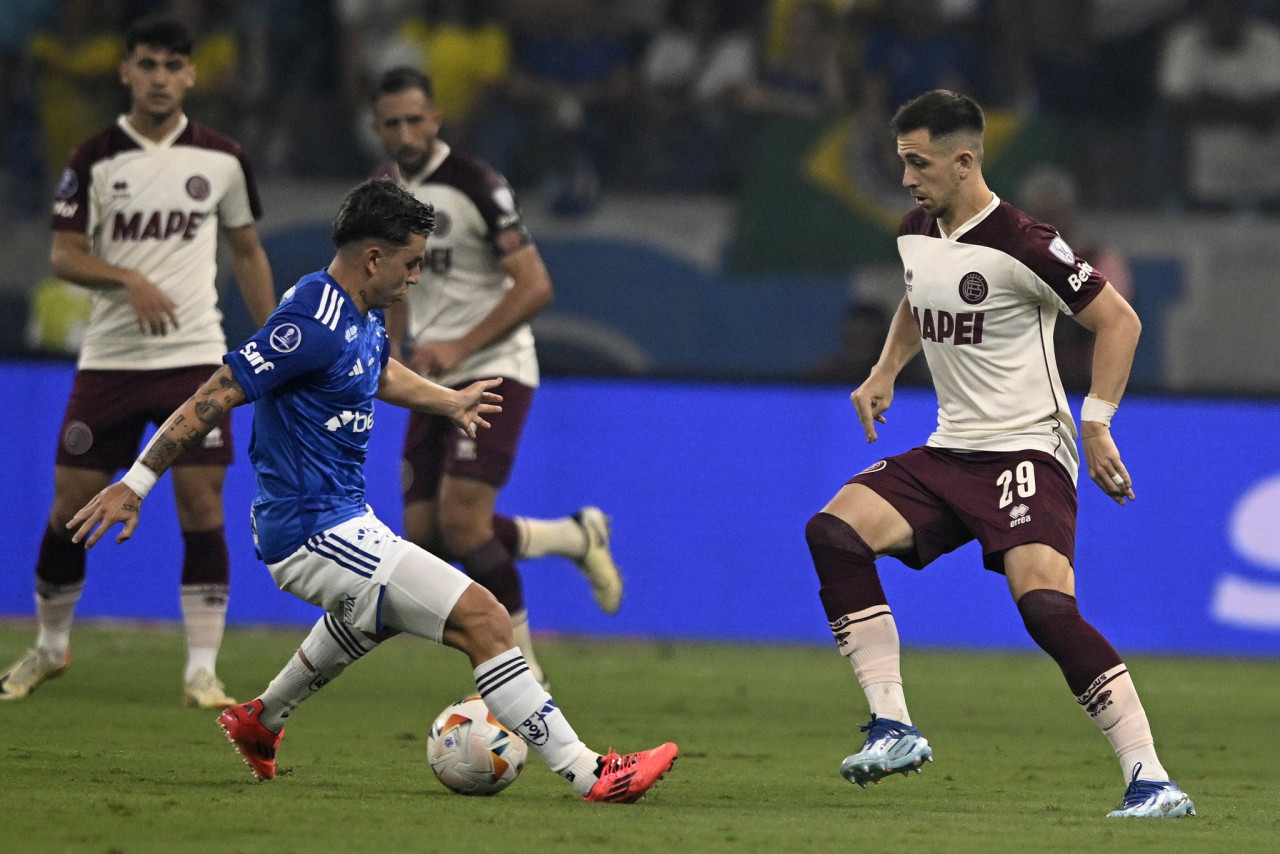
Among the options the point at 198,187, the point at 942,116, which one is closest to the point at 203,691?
the point at 198,187

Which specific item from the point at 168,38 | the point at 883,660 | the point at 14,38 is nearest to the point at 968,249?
the point at 883,660

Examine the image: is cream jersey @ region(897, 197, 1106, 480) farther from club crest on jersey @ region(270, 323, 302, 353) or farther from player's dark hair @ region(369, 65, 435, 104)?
player's dark hair @ region(369, 65, 435, 104)

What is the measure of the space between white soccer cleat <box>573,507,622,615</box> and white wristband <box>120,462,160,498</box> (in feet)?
12.0

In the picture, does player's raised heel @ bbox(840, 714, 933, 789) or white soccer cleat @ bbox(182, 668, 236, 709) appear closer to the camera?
player's raised heel @ bbox(840, 714, 933, 789)

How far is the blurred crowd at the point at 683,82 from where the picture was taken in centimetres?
1241

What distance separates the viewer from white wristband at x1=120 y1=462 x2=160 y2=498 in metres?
4.58

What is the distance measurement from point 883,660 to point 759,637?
475 centimetres

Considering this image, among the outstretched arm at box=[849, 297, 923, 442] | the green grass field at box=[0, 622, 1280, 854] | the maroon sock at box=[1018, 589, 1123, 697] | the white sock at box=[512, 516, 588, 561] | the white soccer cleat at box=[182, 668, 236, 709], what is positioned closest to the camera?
the green grass field at box=[0, 622, 1280, 854]

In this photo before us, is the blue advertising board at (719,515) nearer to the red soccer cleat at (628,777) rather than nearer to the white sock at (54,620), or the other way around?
the white sock at (54,620)

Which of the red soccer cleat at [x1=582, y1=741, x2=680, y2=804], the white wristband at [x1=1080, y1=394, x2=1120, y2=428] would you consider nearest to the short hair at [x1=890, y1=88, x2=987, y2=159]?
the white wristband at [x1=1080, y1=394, x2=1120, y2=428]

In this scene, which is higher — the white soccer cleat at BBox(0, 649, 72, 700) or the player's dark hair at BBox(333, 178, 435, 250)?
the player's dark hair at BBox(333, 178, 435, 250)

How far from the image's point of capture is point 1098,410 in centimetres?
486

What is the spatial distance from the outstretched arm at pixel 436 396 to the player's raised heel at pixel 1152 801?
191cm

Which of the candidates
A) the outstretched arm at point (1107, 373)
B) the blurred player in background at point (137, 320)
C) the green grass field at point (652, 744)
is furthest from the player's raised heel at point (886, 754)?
the blurred player in background at point (137, 320)
